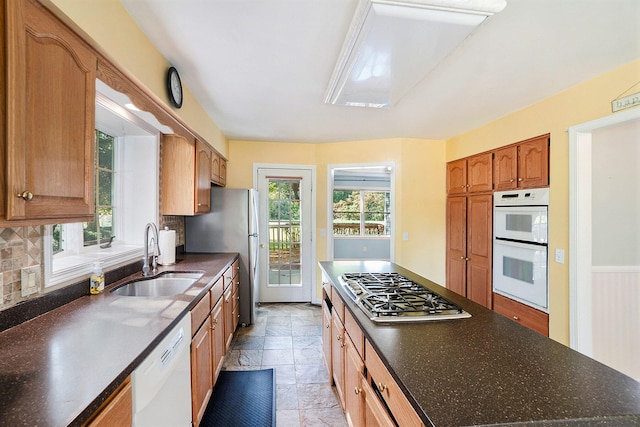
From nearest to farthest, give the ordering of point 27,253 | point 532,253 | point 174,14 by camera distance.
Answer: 1. point 27,253
2. point 174,14
3. point 532,253

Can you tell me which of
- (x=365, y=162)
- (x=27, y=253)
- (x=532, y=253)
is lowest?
(x=532, y=253)

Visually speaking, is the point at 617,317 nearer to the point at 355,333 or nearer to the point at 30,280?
the point at 355,333

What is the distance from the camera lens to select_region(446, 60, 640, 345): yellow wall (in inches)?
77.9

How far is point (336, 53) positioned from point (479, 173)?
2309 mm

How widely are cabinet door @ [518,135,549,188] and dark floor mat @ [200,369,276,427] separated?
284cm

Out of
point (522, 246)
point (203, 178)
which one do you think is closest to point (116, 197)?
point (203, 178)

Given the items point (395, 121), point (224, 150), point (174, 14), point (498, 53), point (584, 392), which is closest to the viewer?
point (584, 392)

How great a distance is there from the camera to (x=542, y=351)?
3.25ft

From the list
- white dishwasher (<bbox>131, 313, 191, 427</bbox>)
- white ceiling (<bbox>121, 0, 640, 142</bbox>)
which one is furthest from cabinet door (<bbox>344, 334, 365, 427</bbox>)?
white ceiling (<bbox>121, 0, 640, 142</bbox>)

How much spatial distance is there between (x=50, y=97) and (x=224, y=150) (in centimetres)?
281

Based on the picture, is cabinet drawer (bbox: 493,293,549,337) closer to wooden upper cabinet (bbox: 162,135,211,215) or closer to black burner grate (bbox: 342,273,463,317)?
black burner grate (bbox: 342,273,463,317)

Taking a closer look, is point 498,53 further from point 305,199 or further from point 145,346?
point 305,199

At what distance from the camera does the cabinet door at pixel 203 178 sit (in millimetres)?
2635

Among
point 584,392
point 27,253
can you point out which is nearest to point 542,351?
point 584,392
